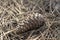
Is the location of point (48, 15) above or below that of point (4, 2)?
below

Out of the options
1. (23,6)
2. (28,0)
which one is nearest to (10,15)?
(23,6)

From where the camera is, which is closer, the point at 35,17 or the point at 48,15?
the point at 35,17

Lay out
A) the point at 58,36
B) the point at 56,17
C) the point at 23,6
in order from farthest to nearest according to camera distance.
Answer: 1. the point at 23,6
2. the point at 56,17
3. the point at 58,36

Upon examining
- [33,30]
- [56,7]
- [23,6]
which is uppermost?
[23,6]

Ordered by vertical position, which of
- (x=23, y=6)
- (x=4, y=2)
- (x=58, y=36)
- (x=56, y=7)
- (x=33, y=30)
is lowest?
(x=58, y=36)

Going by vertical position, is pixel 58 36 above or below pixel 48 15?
below

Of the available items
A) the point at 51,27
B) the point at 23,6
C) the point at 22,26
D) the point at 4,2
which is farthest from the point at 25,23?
the point at 4,2

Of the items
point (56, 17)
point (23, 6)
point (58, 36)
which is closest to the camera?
point (58, 36)

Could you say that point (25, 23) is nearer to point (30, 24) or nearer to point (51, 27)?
point (30, 24)

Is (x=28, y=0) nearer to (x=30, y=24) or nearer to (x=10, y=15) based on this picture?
(x=10, y=15)
